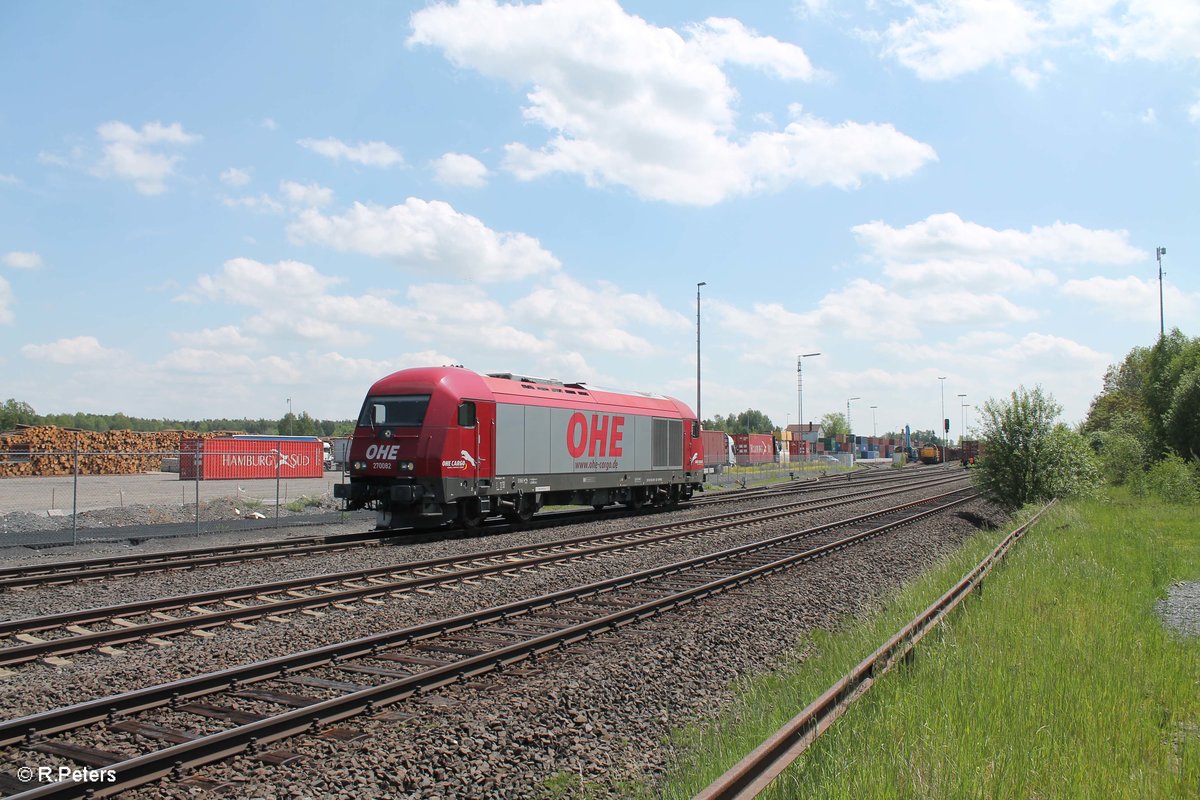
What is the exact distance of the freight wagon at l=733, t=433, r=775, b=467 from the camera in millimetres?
69688

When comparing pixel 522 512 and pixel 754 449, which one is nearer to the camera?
pixel 522 512

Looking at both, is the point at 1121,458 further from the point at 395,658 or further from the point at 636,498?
the point at 395,658

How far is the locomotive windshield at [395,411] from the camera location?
1845 centimetres

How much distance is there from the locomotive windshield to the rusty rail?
1222cm

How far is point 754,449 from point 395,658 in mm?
65637

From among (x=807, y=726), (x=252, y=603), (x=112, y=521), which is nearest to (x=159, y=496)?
(x=112, y=521)

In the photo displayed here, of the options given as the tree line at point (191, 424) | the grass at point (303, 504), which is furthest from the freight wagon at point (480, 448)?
the tree line at point (191, 424)

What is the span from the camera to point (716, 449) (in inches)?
2160

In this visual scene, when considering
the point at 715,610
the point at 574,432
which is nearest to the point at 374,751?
the point at 715,610

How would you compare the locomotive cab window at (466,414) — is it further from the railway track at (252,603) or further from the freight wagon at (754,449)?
the freight wagon at (754,449)

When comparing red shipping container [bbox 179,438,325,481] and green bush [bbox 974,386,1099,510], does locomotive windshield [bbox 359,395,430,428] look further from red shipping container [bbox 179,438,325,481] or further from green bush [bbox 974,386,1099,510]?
red shipping container [bbox 179,438,325,481]

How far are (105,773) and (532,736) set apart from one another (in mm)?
2771

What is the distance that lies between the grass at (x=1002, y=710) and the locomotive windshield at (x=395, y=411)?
10992mm

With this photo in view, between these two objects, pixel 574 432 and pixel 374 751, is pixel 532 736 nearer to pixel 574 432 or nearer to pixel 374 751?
pixel 374 751
